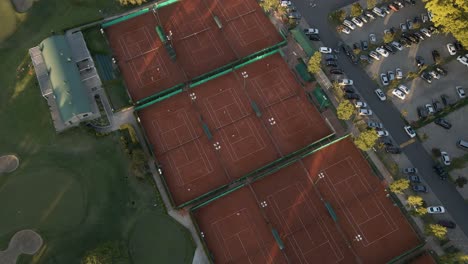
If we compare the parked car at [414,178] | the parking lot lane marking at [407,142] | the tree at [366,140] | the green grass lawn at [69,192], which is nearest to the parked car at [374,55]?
the parking lot lane marking at [407,142]

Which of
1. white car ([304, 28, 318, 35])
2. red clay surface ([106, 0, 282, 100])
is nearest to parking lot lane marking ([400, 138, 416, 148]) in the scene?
white car ([304, 28, 318, 35])

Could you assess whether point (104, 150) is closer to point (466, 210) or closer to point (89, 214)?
point (89, 214)

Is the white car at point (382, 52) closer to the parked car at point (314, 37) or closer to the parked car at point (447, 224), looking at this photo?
the parked car at point (314, 37)

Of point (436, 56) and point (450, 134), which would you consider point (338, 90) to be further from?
point (436, 56)

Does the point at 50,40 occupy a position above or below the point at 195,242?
above

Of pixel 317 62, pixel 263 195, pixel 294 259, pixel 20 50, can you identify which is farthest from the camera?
pixel 20 50

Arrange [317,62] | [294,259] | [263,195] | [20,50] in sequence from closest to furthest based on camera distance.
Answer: [294,259]
[263,195]
[317,62]
[20,50]

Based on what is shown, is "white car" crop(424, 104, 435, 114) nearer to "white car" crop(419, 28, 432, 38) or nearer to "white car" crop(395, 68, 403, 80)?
"white car" crop(395, 68, 403, 80)

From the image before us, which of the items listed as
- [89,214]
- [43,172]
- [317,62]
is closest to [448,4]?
[317,62]
